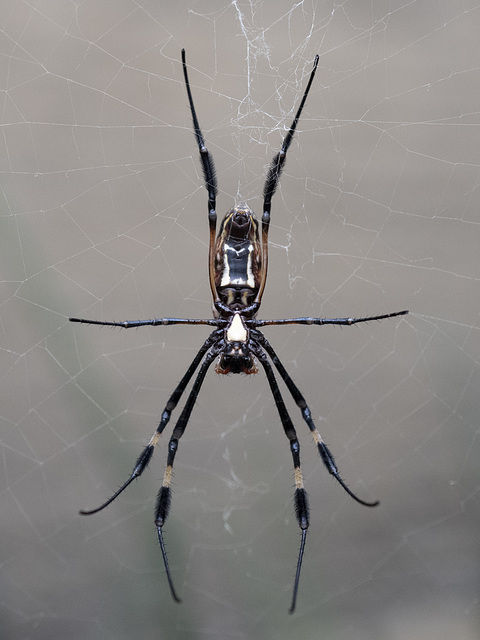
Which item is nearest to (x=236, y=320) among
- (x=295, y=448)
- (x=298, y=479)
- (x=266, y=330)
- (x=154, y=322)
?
(x=154, y=322)

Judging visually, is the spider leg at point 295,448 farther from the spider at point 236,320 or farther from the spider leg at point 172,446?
the spider leg at point 172,446

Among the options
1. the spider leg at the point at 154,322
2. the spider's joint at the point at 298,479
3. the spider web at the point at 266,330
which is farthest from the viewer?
the spider web at the point at 266,330

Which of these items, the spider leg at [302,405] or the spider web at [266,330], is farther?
the spider web at [266,330]

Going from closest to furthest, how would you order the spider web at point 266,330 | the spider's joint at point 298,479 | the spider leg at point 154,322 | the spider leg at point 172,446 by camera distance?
the spider leg at point 154,322 → the spider leg at point 172,446 → the spider's joint at point 298,479 → the spider web at point 266,330

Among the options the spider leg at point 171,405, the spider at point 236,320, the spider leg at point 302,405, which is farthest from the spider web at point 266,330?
the spider leg at point 302,405

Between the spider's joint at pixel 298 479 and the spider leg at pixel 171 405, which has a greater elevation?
the spider leg at pixel 171 405

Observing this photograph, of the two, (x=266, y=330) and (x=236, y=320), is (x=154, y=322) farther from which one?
(x=266, y=330)

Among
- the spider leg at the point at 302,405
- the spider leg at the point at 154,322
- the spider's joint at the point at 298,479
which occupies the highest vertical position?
the spider leg at the point at 154,322
